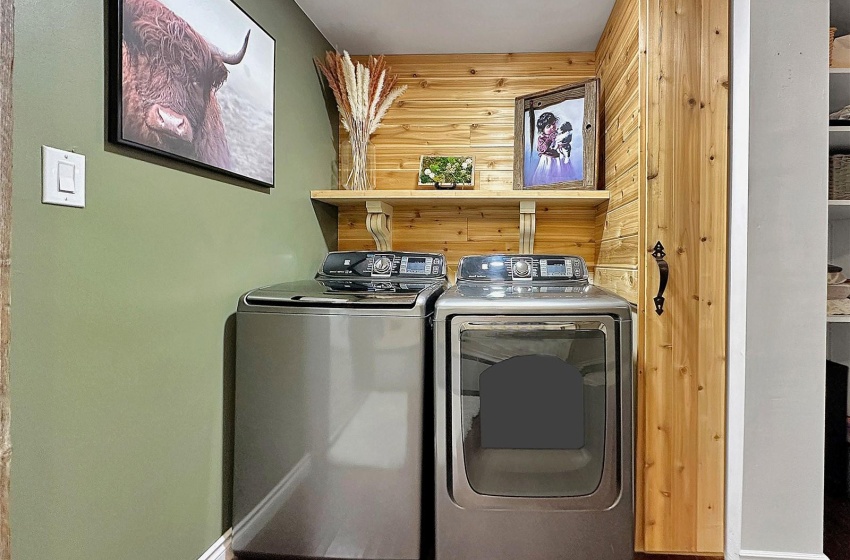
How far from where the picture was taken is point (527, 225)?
2.48m

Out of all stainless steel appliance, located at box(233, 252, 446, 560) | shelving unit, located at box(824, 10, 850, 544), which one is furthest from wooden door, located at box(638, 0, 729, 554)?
stainless steel appliance, located at box(233, 252, 446, 560)

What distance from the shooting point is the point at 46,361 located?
106cm

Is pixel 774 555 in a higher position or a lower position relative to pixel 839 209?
lower

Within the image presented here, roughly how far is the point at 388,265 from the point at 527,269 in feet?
2.06

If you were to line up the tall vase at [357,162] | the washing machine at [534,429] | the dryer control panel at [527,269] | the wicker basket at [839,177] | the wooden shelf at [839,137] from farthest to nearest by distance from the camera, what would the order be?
the tall vase at [357,162], the dryer control panel at [527,269], the wicker basket at [839,177], the wooden shelf at [839,137], the washing machine at [534,429]

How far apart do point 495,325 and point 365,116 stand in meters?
1.32

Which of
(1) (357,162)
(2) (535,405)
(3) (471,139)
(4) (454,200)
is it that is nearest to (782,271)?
(2) (535,405)

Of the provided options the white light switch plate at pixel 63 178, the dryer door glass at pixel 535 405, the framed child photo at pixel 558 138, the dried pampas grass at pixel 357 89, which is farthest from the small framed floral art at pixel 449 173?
the white light switch plate at pixel 63 178

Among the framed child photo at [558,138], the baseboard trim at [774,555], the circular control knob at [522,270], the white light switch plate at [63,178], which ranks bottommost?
the baseboard trim at [774,555]

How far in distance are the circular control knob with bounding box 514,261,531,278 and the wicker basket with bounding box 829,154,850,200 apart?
1.15 meters

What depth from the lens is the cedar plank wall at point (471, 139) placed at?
2.65 m

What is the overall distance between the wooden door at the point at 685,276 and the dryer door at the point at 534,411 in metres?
0.23

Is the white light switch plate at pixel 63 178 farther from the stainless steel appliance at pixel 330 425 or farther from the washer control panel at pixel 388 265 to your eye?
the washer control panel at pixel 388 265

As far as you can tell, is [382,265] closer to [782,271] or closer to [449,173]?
[449,173]
